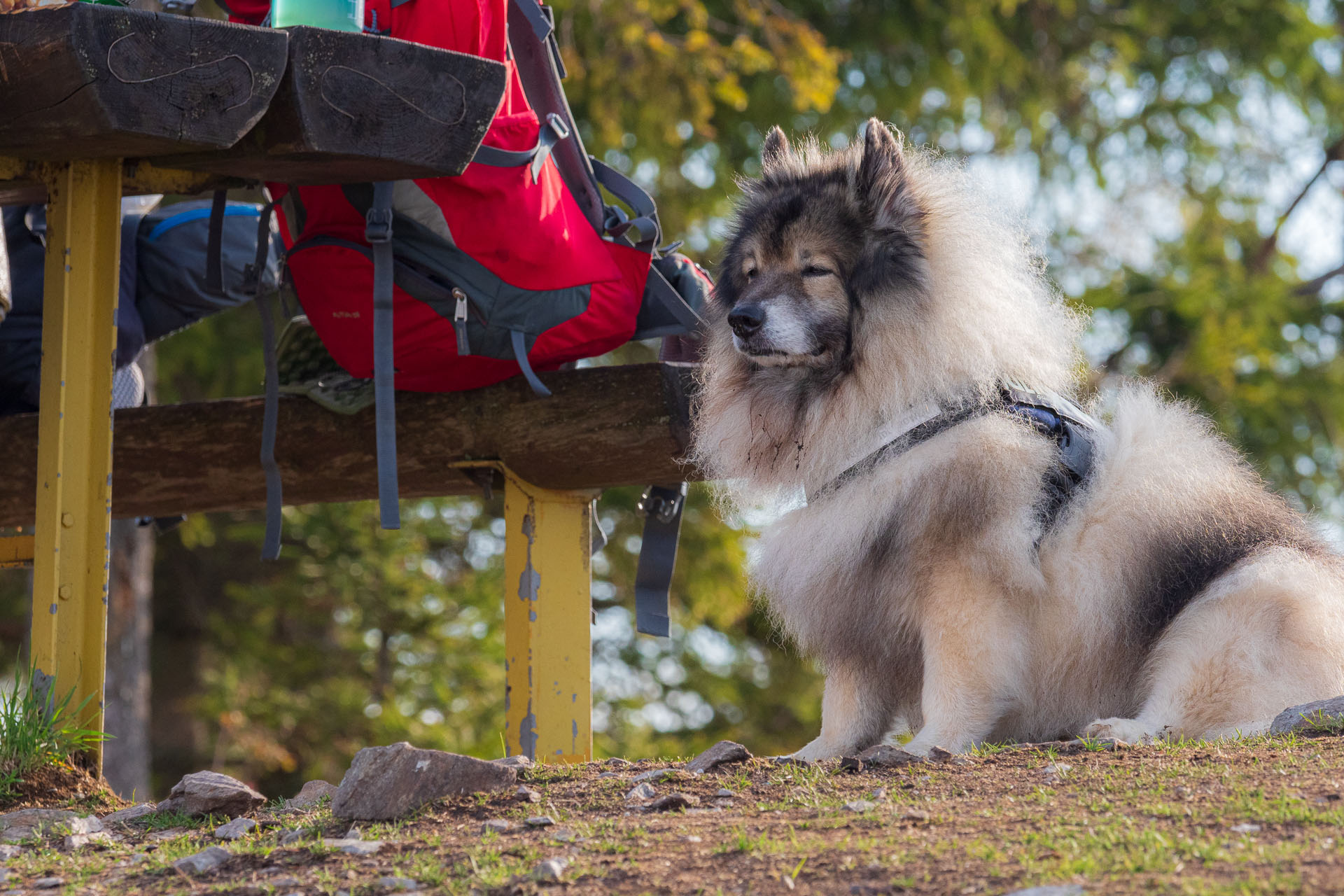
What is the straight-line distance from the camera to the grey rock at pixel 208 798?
2793mm


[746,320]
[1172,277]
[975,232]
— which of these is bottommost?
[746,320]

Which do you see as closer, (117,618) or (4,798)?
(4,798)

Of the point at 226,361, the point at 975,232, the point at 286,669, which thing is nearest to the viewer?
the point at 975,232

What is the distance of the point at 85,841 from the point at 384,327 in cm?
148

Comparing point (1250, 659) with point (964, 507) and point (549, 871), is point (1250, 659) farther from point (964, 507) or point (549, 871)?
point (549, 871)

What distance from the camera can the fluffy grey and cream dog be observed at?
310 centimetres

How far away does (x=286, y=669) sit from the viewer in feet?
29.3

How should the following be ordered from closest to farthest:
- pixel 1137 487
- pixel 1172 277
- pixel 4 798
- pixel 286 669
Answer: pixel 4 798, pixel 1137 487, pixel 286 669, pixel 1172 277

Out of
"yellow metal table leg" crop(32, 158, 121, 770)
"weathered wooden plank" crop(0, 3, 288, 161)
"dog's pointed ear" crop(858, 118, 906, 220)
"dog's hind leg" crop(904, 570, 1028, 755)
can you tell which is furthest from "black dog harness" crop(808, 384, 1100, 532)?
"yellow metal table leg" crop(32, 158, 121, 770)

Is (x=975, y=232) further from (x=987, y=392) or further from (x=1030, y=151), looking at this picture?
(x=1030, y=151)

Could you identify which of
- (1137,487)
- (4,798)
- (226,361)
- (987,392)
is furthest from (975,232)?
(226,361)

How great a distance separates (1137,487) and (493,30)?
6.93 feet

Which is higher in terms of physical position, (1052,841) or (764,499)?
(764,499)

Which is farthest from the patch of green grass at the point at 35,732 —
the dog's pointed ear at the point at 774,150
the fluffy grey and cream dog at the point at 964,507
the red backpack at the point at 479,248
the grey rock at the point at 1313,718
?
the grey rock at the point at 1313,718
